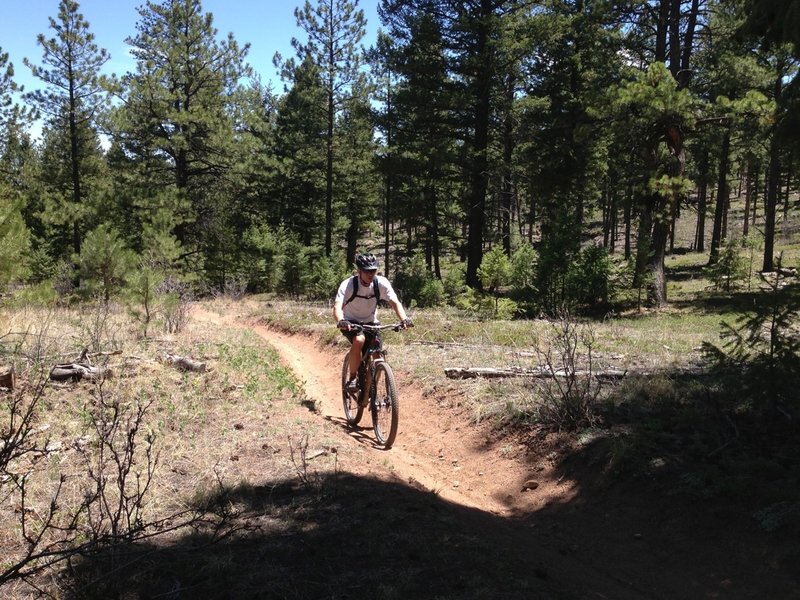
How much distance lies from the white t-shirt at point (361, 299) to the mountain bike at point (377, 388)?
0.26m

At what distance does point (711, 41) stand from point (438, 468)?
18.3 meters

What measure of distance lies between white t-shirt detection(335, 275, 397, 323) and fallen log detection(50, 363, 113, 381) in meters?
3.23

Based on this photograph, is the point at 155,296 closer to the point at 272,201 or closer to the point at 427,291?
the point at 427,291

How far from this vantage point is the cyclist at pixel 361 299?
666 cm

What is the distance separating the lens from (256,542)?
140 inches

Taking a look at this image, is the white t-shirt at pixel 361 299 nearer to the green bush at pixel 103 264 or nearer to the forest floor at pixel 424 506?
the forest floor at pixel 424 506

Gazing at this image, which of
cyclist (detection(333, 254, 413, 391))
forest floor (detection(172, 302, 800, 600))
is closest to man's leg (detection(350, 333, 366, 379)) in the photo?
cyclist (detection(333, 254, 413, 391))

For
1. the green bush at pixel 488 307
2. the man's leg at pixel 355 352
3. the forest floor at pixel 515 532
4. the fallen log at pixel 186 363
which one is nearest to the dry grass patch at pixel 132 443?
the fallen log at pixel 186 363

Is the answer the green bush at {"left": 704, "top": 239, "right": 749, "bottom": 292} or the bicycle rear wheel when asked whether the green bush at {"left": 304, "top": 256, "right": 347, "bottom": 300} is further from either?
the bicycle rear wheel

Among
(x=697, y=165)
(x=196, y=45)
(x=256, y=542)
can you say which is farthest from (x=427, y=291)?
(x=697, y=165)

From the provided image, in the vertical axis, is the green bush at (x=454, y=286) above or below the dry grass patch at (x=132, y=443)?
above

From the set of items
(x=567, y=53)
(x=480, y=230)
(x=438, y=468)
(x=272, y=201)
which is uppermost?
(x=567, y=53)

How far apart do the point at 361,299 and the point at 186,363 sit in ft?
11.2

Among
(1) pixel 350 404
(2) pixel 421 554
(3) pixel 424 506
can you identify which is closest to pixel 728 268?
→ (1) pixel 350 404
